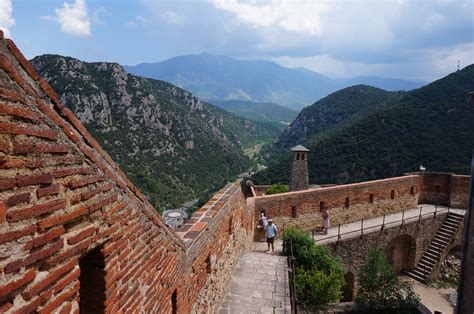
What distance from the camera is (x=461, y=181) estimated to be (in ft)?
60.4

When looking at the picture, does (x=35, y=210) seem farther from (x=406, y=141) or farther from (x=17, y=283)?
(x=406, y=141)

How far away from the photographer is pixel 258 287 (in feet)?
28.2

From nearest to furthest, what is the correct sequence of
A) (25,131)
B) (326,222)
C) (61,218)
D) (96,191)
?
1. (25,131)
2. (61,218)
3. (96,191)
4. (326,222)

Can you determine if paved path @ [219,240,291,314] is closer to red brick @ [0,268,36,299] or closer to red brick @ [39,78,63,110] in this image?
red brick @ [0,268,36,299]

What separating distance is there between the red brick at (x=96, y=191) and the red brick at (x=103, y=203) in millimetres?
78

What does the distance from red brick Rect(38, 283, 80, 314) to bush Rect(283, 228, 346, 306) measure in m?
9.32

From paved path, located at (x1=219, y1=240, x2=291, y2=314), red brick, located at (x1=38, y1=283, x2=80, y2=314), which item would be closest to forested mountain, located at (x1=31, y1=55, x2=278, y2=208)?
paved path, located at (x1=219, y1=240, x2=291, y2=314)

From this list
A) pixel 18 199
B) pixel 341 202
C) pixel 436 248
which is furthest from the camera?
pixel 436 248

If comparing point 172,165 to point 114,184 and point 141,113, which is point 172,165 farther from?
point 114,184

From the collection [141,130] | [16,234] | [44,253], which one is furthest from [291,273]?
[141,130]

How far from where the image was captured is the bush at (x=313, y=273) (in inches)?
423

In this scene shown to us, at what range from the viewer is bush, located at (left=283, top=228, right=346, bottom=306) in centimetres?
1075

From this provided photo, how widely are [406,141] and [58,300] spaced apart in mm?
44391

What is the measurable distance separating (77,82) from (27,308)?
58.0 meters
